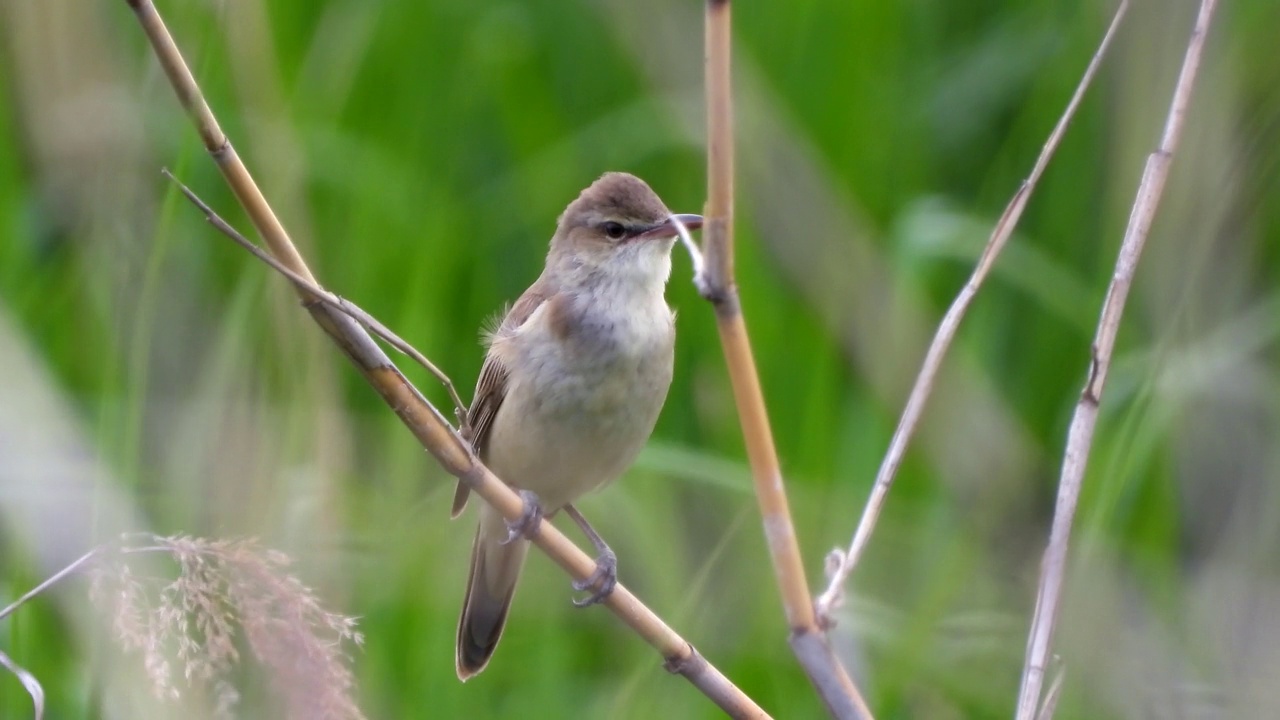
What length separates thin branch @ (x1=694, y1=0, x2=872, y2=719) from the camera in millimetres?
1240

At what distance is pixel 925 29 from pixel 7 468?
2.36 metres

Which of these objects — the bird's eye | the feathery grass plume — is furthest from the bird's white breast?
the feathery grass plume

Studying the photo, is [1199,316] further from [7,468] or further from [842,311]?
[7,468]

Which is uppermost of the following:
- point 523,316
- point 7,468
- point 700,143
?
point 700,143

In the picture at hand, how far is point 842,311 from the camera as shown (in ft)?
9.93

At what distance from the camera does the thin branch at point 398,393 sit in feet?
4.16

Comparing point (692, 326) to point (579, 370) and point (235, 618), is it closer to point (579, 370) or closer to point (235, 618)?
point (579, 370)

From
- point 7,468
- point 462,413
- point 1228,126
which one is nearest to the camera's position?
point 462,413

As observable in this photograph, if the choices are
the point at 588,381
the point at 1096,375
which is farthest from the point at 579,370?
the point at 1096,375

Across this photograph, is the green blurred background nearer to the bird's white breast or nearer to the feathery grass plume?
the bird's white breast

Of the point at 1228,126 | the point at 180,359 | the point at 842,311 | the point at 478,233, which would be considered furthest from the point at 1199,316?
the point at 180,359

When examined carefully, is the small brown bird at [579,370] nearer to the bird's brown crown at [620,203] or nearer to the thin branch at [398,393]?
the bird's brown crown at [620,203]

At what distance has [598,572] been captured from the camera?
6.89 ft

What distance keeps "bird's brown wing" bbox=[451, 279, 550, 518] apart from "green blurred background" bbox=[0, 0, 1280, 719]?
0.43 feet
